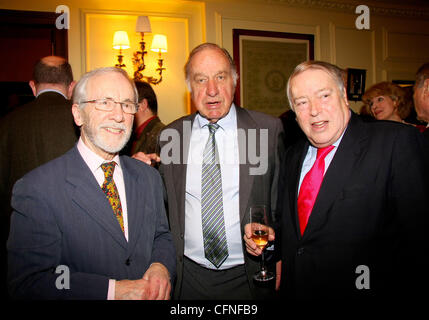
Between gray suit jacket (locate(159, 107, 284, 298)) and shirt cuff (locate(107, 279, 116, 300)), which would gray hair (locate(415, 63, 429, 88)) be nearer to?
gray suit jacket (locate(159, 107, 284, 298))

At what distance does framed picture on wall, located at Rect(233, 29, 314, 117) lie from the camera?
16.7ft

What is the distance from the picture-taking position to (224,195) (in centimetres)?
207

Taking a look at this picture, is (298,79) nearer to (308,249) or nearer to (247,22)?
(308,249)

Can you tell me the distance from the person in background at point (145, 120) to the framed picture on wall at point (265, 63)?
179cm

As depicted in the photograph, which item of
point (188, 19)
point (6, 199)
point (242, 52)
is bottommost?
point (6, 199)

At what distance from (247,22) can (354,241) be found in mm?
4410

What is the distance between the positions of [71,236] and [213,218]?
0.87m

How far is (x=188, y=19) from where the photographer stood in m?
4.73

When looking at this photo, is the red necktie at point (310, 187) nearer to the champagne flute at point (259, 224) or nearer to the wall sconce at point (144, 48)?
the champagne flute at point (259, 224)

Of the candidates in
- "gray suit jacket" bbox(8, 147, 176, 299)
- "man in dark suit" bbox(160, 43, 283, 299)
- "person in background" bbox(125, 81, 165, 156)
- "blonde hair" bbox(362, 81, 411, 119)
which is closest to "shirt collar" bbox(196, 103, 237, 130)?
"man in dark suit" bbox(160, 43, 283, 299)

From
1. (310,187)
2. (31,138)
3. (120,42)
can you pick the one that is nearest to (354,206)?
(310,187)

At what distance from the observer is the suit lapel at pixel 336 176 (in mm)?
1533

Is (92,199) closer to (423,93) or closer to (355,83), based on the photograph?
(423,93)
